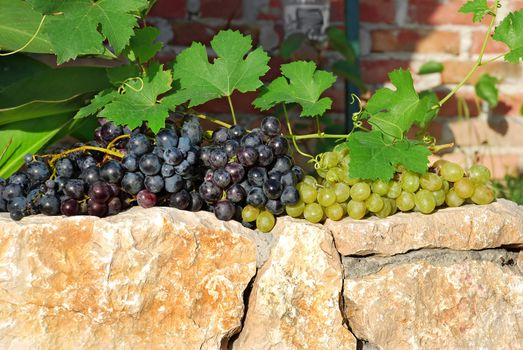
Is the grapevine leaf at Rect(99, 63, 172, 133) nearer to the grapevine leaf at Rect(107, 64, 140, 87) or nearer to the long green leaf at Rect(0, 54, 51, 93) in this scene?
the grapevine leaf at Rect(107, 64, 140, 87)

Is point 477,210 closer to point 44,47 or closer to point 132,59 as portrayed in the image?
point 132,59


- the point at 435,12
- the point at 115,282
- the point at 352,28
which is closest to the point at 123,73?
the point at 115,282

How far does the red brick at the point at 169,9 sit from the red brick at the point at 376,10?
51cm

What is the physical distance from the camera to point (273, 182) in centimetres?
100

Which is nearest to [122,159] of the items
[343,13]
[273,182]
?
[273,182]

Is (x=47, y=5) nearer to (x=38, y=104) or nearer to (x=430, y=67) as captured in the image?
(x=38, y=104)

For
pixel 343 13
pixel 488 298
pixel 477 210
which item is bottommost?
pixel 488 298

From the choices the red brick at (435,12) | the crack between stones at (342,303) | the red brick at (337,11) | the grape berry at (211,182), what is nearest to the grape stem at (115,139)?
the grape berry at (211,182)

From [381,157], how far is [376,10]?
3.41 ft

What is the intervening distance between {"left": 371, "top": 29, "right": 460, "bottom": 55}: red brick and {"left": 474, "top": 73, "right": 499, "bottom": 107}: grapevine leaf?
0.12m

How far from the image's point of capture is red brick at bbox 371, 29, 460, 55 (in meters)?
1.93

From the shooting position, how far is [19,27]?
3.86 feet

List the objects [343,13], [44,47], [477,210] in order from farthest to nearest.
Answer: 1. [343,13]
2. [44,47]
3. [477,210]

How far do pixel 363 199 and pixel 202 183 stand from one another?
25 cm
